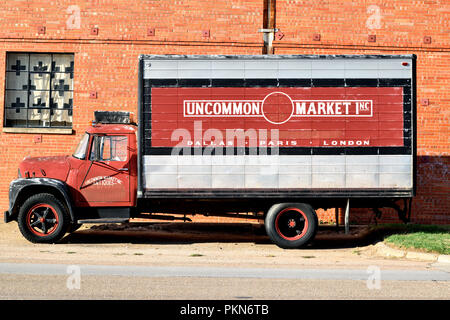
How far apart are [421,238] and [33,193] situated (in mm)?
8055

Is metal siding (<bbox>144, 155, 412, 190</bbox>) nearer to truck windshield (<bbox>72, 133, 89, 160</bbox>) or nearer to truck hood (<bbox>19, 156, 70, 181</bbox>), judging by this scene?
truck windshield (<bbox>72, 133, 89, 160</bbox>)

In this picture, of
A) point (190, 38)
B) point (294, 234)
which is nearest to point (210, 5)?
point (190, 38)

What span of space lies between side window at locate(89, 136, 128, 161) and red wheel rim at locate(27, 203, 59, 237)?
53.7 inches

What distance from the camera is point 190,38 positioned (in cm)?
1455

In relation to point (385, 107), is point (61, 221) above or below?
below

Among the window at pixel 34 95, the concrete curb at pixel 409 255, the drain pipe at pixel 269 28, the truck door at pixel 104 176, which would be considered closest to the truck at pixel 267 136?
the truck door at pixel 104 176

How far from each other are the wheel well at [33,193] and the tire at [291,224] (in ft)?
13.8

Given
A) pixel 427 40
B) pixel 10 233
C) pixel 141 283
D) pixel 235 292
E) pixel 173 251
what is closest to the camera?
pixel 235 292

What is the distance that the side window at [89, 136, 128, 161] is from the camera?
10.6 m

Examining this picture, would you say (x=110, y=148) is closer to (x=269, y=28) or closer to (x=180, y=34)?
(x=180, y=34)

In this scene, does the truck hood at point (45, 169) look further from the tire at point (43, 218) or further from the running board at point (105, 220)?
the running board at point (105, 220)

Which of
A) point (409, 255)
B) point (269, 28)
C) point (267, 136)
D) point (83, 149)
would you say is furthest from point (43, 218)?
point (269, 28)

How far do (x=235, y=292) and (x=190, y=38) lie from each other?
9726 millimetres

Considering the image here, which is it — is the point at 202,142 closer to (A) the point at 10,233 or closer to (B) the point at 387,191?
(B) the point at 387,191
